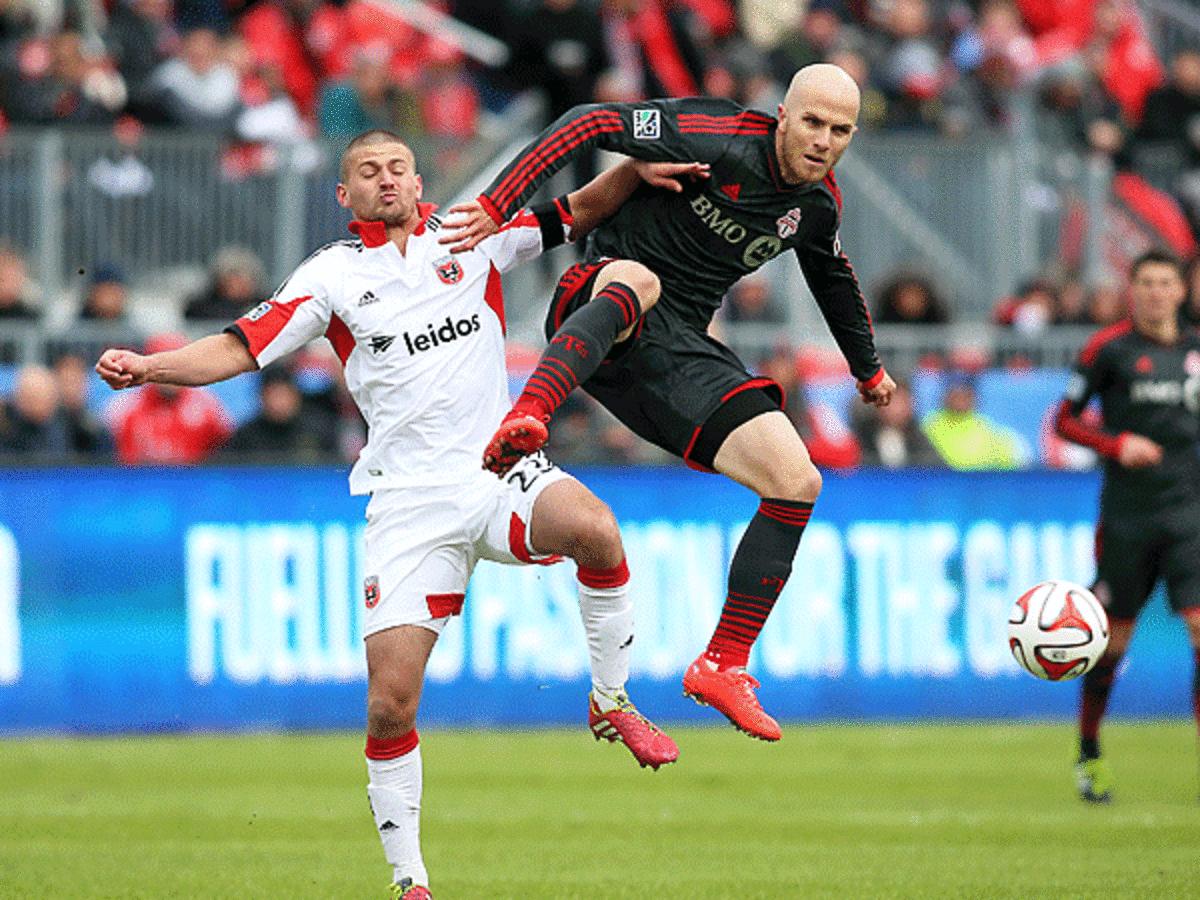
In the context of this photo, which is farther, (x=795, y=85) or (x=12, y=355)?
(x=12, y=355)

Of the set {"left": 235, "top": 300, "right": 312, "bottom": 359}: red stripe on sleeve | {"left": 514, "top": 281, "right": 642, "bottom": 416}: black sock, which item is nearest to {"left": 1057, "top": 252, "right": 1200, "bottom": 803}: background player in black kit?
{"left": 514, "top": 281, "right": 642, "bottom": 416}: black sock

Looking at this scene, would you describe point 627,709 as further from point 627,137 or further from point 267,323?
point 627,137

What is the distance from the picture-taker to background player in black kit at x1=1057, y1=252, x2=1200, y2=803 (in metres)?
12.7

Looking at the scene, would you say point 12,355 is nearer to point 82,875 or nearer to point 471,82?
point 471,82

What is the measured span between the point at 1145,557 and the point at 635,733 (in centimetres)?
529

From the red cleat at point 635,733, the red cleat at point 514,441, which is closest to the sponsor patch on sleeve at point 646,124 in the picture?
the red cleat at point 514,441

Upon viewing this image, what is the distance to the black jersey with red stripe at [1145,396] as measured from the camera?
13.0 meters

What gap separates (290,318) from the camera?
27.8ft

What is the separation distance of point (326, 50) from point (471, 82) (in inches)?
53.1

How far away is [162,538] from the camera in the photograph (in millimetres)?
15352

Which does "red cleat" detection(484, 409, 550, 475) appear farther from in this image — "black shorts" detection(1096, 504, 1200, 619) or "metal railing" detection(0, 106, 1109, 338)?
"metal railing" detection(0, 106, 1109, 338)

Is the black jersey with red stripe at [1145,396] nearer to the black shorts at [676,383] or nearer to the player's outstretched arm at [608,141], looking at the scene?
the black shorts at [676,383]

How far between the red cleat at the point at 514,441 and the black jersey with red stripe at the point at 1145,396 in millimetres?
6043

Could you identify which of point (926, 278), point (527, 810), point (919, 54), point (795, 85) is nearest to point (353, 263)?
point (795, 85)
